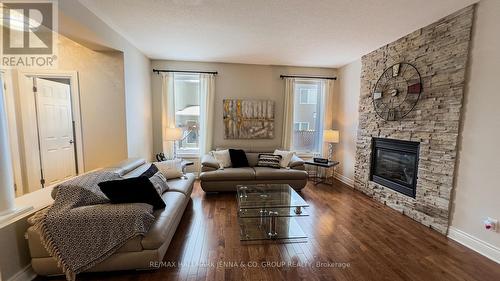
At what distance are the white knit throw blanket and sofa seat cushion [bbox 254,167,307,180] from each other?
7.23 ft

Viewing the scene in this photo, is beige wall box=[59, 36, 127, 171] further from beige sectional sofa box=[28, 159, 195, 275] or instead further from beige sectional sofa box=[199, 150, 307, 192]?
beige sectional sofa box=[28, 159, 195, 275]

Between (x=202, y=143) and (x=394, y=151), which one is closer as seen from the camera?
(x=394, y=151)

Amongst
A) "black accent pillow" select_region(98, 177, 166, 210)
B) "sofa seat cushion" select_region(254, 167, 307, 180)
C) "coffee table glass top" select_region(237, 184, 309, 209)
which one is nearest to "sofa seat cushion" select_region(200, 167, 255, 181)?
"sofa seat cushion" select_region(254, 167, 307, 180)

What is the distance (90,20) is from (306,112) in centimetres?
413

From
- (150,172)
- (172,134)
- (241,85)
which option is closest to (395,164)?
(241,85)

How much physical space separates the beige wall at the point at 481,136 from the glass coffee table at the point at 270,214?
5.83 feet

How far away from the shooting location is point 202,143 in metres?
4.63

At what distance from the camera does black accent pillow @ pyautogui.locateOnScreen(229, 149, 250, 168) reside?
13.6 ft

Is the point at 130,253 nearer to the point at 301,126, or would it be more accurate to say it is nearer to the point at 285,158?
the point at 285,158

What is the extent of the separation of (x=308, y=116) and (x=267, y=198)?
9.36ft

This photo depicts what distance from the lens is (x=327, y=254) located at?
213cm

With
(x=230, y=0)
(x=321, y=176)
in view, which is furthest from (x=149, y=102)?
(x=321, y=176)

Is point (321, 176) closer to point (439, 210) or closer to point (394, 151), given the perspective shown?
point (394, 151)

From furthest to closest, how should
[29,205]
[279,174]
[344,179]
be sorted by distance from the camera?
[344,179] < [279,174] < [29,205]
